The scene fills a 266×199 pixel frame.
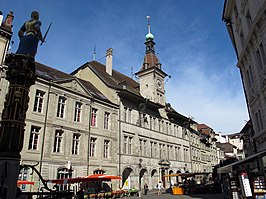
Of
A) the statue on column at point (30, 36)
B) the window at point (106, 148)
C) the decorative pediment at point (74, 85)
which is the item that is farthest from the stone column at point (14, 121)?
the window at point (106, 148)

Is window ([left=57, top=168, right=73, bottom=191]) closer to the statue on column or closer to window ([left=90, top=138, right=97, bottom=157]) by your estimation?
window ([left=90, top=138, right=97, bottom=157])

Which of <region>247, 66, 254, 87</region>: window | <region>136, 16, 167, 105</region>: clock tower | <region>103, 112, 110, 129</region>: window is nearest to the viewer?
<region>247, 66, 254, 87</region>: window

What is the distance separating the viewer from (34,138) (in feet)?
61.9

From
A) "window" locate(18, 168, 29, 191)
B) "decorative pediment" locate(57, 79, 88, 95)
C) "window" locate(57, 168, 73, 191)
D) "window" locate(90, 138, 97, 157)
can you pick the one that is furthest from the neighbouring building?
"decorative pediment" locate(57, 79, 88, 95)

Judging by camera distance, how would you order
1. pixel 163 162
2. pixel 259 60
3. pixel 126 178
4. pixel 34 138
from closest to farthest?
pixel 259 60 → pixel 34 138 → pixel 126 178 → pixel 163 162

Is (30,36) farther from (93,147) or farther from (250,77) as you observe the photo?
(93,147)

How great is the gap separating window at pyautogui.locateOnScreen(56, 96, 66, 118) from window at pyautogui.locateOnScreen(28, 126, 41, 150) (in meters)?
2.54

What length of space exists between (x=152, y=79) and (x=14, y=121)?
31.7 metres

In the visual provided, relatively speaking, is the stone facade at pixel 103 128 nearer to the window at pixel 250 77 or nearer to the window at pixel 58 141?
the window at pixel 58 141

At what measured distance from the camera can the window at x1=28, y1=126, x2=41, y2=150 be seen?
18.5 meters

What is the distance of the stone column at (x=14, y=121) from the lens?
5512 mm

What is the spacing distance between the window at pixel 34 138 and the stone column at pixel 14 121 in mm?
13382

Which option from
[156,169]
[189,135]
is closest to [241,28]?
[156,169]

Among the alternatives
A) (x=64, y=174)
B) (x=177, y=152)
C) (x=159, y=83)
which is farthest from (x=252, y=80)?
(x=177, y=152)
